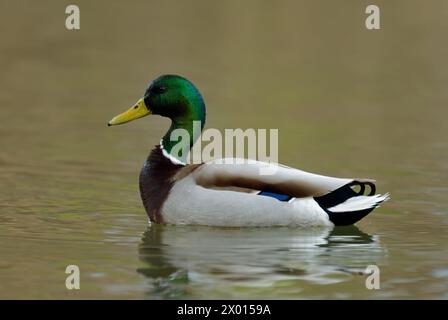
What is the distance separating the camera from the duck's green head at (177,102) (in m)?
9.52

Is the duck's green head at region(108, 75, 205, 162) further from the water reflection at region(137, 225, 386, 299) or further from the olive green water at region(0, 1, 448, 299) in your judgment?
the water reflection at region(137, 225, 386, 299)

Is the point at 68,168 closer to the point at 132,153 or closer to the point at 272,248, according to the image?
the point at 132,153

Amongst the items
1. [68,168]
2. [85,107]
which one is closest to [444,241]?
[68,168]

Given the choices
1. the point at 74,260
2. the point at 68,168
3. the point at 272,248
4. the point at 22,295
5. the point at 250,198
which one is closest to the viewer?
the point at 22,295

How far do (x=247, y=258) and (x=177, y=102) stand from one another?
1926 millimetres

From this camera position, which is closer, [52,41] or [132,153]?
[132,153]

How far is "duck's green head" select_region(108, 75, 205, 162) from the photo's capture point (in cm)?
952

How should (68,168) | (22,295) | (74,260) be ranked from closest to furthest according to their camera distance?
(22,295) → (74,260) → (68,168)

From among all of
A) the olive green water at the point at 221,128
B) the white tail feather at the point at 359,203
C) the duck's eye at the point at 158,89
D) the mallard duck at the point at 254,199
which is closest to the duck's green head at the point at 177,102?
the duck's eye at the point at 158,89

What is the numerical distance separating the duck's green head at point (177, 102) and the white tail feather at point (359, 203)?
52.8 inches

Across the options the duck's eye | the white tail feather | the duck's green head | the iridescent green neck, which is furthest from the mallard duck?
the duck's eye

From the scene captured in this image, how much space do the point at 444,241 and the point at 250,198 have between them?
143 centimetres

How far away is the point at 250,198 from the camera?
8953 millimetres

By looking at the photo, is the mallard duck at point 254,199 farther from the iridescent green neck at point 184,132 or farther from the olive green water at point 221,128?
the iridescent green neck at point 184,132
